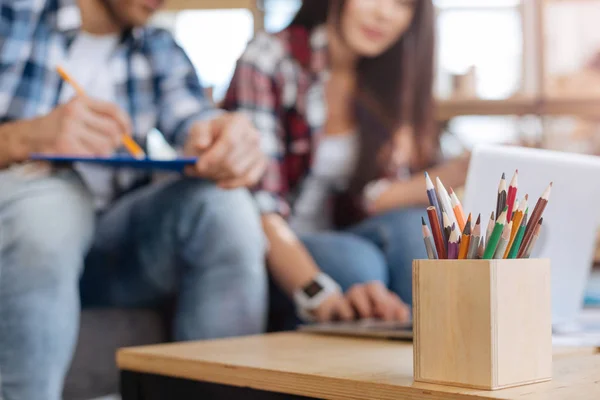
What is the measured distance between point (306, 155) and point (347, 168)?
14 cm

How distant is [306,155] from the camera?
6.02 ft

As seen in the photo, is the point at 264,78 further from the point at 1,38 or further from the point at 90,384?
the point at 90,384

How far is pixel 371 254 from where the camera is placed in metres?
1.59

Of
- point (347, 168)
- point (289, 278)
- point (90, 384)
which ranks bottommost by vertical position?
point (90, 384)

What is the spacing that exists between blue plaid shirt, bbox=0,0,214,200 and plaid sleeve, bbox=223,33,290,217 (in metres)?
0.20

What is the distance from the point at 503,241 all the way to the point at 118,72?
1039 millimetres

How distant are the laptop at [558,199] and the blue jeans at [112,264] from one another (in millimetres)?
413

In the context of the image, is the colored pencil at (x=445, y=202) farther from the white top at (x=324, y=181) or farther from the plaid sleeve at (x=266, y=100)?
the white top at (x=324, y=181)

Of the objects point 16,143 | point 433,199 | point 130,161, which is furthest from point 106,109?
point 433,199

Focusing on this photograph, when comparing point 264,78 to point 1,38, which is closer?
point 1,38

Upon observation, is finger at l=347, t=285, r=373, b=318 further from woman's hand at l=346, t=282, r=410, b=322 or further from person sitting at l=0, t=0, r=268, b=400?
person sitting at l=0, t=0, r=268, b=400

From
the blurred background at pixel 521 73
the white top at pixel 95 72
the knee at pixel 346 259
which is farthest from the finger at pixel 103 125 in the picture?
the blurred background at pixel 521 73

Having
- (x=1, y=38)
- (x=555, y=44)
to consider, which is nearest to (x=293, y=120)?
(x=1, y=38)

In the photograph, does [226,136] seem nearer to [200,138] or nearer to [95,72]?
[200,138]
